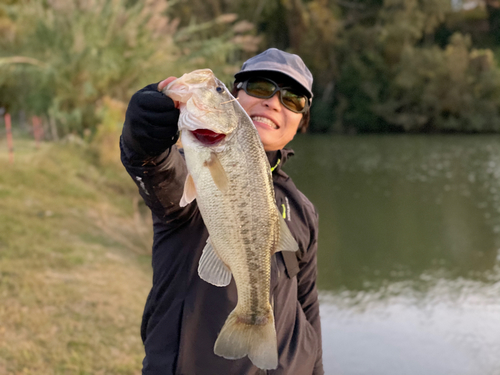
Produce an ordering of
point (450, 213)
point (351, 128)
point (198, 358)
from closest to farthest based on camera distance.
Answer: point (198, 358) → point (450, 213) → point (351, 128)

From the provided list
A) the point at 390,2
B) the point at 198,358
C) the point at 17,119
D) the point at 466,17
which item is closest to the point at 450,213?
the point at 198,358

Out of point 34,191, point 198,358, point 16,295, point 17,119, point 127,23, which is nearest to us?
point 198,358

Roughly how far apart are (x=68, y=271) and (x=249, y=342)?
4300 mm

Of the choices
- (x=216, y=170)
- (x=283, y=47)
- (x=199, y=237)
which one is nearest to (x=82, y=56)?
(x=199, y=237)

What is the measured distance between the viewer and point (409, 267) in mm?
7719

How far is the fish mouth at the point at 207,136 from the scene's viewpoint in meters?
1.63

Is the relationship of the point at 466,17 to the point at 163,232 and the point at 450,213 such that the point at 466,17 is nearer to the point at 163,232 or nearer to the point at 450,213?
the point at 450,213

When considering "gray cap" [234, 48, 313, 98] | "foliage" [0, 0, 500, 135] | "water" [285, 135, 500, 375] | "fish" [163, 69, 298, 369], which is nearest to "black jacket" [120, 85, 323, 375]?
"fish" [163, 69, 298, 369]

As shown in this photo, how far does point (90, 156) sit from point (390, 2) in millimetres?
27608

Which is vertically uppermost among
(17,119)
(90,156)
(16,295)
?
(16,295)

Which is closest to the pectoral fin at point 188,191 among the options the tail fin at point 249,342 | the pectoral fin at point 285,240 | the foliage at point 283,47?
the pectoral fin at point 285,240

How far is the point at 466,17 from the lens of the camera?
36812 millimetres

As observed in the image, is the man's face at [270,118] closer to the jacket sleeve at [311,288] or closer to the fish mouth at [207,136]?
the jacket sleeve at [311,288]

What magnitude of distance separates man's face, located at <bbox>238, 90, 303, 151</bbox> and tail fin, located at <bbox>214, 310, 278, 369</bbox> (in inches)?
38.7
